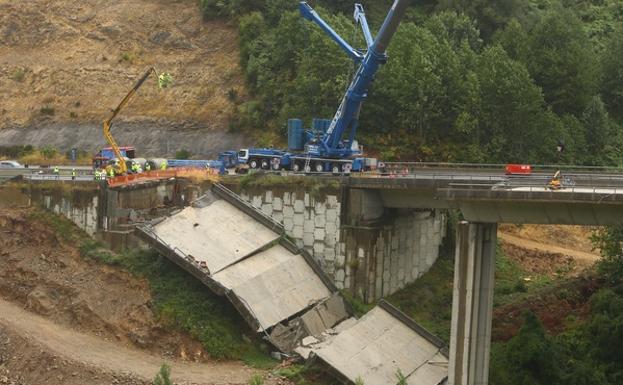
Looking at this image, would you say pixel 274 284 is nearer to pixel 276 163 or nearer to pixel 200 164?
pixel 276 163

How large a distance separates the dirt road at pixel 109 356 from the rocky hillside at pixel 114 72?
2781cm

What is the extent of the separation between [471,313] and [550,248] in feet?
81.4

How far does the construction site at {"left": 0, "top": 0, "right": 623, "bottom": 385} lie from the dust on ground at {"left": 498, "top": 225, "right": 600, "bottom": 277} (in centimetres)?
12

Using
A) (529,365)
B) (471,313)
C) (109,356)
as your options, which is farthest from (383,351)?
(109,356)

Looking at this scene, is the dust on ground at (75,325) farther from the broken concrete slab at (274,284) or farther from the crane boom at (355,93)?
the crane boom at (355,93)

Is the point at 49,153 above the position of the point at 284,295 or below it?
above

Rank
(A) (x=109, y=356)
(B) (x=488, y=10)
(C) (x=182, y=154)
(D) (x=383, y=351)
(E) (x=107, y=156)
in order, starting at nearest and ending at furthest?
(A) (x=109, y=356)
(D) (x=383, y=351)
(E) (x=107, y=156)
(C) (x=182, y=154)
(B) (x=488, y=10)

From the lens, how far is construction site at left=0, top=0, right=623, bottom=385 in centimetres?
3778

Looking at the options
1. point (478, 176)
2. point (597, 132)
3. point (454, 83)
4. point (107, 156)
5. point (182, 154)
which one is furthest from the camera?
point (597, 132)

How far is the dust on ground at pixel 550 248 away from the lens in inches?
2233

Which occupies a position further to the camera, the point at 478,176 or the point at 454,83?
the point at 454,83

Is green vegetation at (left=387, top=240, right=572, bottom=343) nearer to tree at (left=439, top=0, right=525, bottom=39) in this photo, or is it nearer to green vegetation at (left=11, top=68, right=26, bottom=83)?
tree at (left=439, top=0, right=525, bottom=39)

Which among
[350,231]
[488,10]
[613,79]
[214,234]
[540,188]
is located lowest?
[214,234]

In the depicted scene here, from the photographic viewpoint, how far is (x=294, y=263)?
4584 cm
